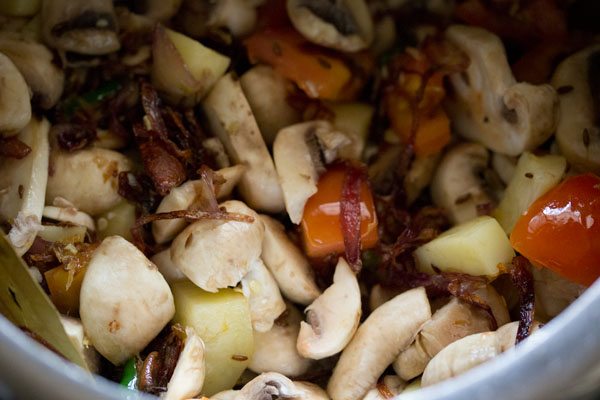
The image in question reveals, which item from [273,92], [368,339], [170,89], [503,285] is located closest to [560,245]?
[503,285]

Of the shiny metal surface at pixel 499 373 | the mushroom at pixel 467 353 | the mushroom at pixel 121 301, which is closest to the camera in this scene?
the shiny metal surface at pixel 499 373

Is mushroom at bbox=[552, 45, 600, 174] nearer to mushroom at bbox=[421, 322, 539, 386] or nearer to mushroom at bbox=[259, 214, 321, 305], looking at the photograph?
mushroom at bbox=[421, 322, 539, 386]

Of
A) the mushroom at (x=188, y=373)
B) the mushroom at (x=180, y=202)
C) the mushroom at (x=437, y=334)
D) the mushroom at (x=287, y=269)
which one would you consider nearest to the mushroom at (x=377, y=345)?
→ the mushroom at (x=437, y=334)

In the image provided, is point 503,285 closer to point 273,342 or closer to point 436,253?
point 436,253

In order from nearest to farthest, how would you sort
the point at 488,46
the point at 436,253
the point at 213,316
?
the point at 213,316 < the point at 436,253 < the point at 488,46

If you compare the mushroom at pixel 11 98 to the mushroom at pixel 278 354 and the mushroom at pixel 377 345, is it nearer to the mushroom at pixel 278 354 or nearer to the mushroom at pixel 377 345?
the mushroom at pixel 278 354

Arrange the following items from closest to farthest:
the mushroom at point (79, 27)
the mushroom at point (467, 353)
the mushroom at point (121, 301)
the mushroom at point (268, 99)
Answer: the mushroom at point (467, 353)
the mushroom at point (121, 301)
the mushroom at point (79, 27)
the mushroom at point (268, 99)
